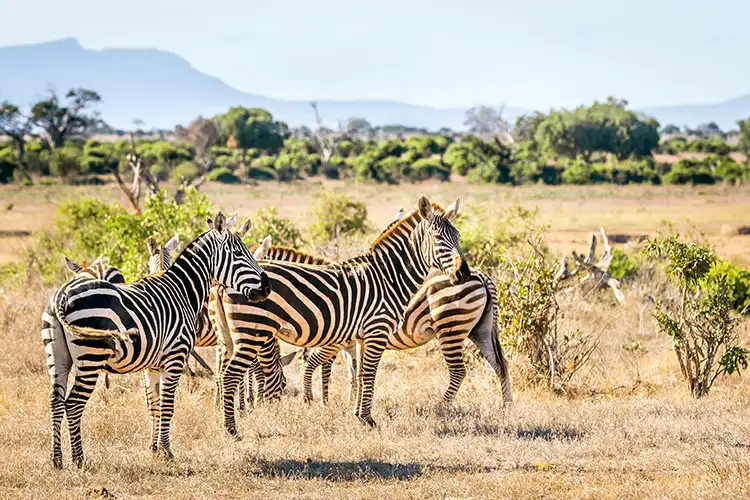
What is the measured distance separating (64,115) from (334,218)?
204ft

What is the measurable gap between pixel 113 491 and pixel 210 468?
32.4 inches

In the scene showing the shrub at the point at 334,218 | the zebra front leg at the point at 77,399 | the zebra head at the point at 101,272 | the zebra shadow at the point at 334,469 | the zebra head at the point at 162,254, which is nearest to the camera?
the zebra front leg at the point at 77,399

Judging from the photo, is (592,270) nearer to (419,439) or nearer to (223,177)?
(419,439)

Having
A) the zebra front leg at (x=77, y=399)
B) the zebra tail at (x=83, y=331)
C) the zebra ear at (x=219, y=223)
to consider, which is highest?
the zebra ear at (x=219, y=223)

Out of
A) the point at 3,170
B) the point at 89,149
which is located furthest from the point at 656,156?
the point at 3,170

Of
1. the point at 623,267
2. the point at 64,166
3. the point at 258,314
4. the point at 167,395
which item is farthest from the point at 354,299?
the point at 64,166

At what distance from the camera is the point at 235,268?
795 centimetres

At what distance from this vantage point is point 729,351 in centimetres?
977

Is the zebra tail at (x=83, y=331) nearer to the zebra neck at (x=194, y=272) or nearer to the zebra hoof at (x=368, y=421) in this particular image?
the zebra neck at (x=194, y=272)

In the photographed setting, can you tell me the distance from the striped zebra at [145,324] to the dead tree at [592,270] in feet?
14.1

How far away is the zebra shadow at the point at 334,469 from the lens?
23.6 ft

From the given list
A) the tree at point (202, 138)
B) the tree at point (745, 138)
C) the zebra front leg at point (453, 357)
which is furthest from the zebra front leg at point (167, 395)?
the tree at point (745, 138)

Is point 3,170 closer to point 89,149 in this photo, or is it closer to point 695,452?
point 89,149

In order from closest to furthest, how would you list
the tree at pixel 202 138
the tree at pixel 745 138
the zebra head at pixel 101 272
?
the zebra head at pixel 101 272 → the tree at pixel 202 138 → the tree at pixel 745 138
